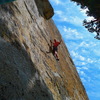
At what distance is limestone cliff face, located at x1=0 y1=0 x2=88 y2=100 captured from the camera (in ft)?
28.7

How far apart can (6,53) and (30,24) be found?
524cm

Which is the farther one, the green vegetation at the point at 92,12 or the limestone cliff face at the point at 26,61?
the green vegetation at the point at 92,12

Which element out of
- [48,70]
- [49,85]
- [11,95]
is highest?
[48,70]

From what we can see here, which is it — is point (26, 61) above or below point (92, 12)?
below

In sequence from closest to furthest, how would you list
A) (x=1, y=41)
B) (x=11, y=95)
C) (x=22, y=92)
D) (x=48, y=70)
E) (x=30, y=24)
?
(x=11, y=95)
(x=22, y=92)
(x=1, y=41)
(x=48, y=70)
(x=30, y=24)

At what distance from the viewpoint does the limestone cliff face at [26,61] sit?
874 centimetres

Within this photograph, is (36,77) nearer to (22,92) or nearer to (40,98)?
(40,98)

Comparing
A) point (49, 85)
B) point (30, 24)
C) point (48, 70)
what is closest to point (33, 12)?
point (30, 24)

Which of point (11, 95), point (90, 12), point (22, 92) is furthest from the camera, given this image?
point (90, 12)

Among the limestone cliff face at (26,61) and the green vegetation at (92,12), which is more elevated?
the green vegetation at (92,12)

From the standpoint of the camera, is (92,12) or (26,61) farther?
(92,12)

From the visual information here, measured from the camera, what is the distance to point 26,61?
1052 centimetres

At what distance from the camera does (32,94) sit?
9.50 m

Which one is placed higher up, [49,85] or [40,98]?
[49,85]
